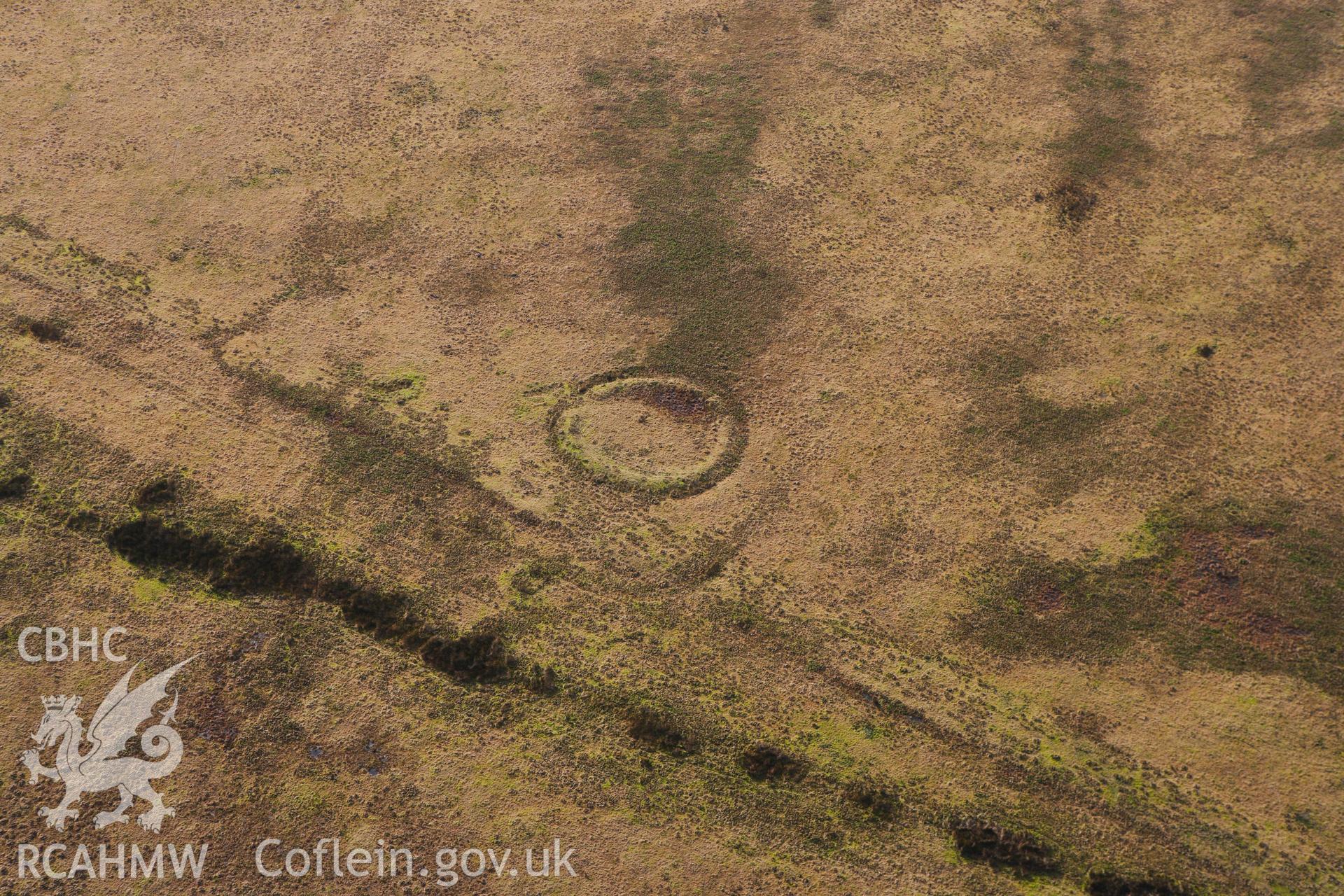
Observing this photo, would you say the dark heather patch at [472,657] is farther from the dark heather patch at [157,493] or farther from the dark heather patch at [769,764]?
the dark heather patch at [157,493]

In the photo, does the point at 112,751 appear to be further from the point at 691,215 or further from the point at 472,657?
the point at 691,215

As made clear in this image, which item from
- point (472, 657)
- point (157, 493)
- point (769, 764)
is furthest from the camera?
point (157, 493)

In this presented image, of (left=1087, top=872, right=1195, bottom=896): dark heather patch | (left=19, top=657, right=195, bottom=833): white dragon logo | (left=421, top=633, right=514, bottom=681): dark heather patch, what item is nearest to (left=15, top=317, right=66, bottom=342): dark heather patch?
(left=19, top=657, right=195, bottom=833): white dragon logo

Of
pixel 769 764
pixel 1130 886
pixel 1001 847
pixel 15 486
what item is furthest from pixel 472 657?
pixel 1130 886

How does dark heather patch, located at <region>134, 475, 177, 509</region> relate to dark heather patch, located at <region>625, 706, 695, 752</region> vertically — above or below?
above

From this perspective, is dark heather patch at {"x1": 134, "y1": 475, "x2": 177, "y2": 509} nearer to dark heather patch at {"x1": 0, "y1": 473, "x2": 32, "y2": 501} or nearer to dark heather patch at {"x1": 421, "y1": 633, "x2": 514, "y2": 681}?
dark heather patch at {"x1": 0, "y1": 473, "x2": 32, "y2": 501}

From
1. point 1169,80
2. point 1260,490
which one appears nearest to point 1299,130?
point 1169,80

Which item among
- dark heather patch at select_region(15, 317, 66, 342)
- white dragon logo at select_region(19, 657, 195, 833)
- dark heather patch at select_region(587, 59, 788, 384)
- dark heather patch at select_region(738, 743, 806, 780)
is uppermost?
dark heather patch at select_region(587, 59, 788, 384)

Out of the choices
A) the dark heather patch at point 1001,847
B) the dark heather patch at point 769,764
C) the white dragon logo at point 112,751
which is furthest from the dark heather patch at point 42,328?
the dark heather patch at point 1001,847
